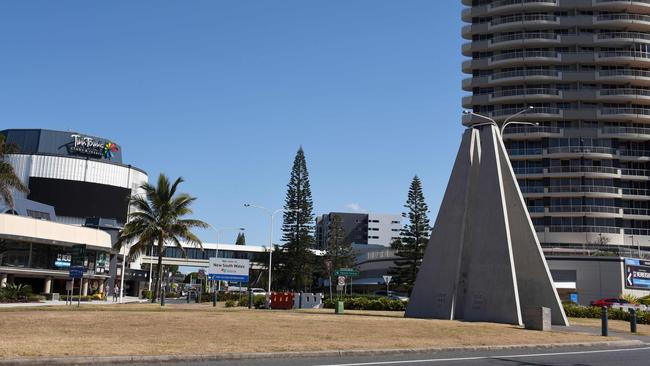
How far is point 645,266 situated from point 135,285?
6579 cm

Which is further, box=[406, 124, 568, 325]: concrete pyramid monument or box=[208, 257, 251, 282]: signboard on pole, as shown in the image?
box=[208, 257, 251, 282]: signboard on pole

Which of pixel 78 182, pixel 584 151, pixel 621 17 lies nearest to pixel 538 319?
pixel 584 151

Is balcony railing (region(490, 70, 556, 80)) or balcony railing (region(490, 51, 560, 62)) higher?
balcony railing (region(490, 51, 560, 62))

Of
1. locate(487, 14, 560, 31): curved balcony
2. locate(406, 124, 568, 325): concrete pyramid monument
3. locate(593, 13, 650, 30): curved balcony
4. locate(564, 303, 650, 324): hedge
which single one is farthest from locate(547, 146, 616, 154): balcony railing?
locate(406, 124, 568, 325): concrete pyramid monument

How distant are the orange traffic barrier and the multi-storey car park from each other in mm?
47604

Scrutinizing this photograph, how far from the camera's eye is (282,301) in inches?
1642

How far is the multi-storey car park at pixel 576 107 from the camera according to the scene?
7931cm

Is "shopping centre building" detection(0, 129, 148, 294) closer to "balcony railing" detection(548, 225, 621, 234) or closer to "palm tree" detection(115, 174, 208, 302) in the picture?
"palm tree" detection(115, 174, 208, 302)

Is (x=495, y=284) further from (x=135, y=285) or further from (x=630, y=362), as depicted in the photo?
(x=135, y=285)

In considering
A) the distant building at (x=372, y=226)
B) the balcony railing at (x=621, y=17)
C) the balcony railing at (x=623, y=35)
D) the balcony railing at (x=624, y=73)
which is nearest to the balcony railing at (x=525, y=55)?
the balcony railing at (x=623, y=35)

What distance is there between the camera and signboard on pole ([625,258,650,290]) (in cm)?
6431

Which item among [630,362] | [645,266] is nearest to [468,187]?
[630,362]

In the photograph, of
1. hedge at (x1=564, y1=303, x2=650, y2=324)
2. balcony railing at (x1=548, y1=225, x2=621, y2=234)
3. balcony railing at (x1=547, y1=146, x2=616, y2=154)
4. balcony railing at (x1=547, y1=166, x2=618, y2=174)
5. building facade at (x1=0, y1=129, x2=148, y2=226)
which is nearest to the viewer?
hedge at (x1=564, y1=303, x2=650, y2=324)

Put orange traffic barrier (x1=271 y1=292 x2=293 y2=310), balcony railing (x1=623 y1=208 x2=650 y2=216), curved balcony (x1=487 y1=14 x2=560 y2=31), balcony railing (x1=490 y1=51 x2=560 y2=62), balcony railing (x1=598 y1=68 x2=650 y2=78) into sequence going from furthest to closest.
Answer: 1. curved balcony (x1=487 y1=14 x2=560 y2=31)
2. balcony railing (x1=490 y1=51 x2=560 y2=62)
3. balcony railing (x1=598 y1=68 x2=650 y2=78)
4. balcony railing (x1=623 y1=208 x2=650 y2=216)
5. orange traffic barrier (x1=271 y1=292 x2=293 y2=310)
